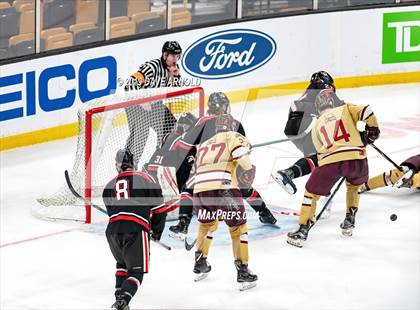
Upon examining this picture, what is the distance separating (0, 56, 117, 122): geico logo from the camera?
38.4ft

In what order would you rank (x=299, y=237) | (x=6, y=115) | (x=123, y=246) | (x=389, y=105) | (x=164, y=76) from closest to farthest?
(x=123, y=246) → (x=299, y=237) → (x=164, y=76) → (x=6, y=115) → (x=389, y=105)

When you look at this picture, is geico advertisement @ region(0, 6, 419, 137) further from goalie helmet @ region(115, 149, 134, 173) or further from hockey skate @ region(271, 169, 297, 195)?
goalie helmet @ region(115, 149, 134, 173)

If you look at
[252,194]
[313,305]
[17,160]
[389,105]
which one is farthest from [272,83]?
[313,305]

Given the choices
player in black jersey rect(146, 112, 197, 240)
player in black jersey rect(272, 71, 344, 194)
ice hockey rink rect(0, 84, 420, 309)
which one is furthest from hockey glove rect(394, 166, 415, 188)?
player in black jersey rect(146, 112, 197, 240)

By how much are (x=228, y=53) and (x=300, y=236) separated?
4.14 metres

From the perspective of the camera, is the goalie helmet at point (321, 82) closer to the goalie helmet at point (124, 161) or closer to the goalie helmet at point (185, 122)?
the goalie helmet at point (185, 122)

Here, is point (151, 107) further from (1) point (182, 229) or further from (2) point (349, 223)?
(2) point (349, 223)

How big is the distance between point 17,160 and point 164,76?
6.79ft

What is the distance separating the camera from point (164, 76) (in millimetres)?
10305

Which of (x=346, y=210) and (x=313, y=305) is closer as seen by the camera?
(x=313, y=305)

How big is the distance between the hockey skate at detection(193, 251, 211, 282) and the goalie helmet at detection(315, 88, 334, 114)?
152 centimetres

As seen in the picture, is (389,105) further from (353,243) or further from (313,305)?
(313,305)

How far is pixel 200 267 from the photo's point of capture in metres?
8.88

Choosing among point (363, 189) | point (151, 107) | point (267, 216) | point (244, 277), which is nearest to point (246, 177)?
point (267, 216)
